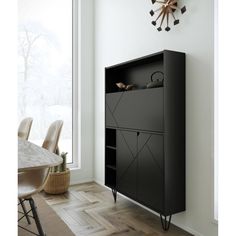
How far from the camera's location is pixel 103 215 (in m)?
2.59

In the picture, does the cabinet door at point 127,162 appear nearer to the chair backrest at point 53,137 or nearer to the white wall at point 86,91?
the chair backrest at point 53,137

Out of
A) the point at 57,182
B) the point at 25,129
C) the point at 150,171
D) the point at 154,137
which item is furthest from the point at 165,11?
Result: the point at 57,182

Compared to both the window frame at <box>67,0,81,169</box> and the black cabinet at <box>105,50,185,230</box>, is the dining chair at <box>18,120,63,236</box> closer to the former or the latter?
the black cabinet at <box>105,50,185,230</box>

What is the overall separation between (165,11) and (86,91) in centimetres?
190

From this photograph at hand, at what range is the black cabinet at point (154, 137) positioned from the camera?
215cm

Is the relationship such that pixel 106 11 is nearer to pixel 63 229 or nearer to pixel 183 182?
pixel 183 182

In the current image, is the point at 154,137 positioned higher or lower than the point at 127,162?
higher

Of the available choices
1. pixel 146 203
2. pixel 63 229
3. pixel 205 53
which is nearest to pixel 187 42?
pixel 205 53

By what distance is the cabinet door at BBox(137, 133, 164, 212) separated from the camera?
2.19 m

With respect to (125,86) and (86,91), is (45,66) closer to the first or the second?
(86,91)

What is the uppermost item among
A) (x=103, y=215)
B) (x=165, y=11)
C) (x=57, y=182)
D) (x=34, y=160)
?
(x=165, y=11)

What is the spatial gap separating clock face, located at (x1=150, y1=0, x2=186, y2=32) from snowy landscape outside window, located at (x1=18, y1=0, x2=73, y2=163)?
1.80 meters

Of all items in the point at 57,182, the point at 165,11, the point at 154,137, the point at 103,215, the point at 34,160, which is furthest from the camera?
the point at 57,182

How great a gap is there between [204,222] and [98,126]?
2151 mm
